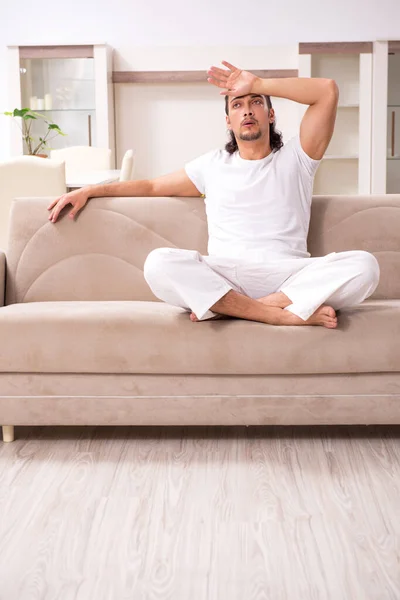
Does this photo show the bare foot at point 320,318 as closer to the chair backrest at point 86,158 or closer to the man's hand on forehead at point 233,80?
the man's hand on forehead at point 233,80

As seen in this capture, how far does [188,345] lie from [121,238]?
706mm

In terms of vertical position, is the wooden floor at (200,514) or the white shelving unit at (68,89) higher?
the white shelving unit at (68,89)

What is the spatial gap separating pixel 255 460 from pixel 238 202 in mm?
916


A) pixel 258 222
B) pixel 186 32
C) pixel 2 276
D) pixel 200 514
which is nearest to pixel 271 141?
pixel 258 222

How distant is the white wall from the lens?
6738 mm

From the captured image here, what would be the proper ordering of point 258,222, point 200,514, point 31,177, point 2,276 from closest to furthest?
point 200,514
point 258,222
point 2,276
point 31,177

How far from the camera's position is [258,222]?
8.68 feet

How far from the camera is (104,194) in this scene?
284 centimetres

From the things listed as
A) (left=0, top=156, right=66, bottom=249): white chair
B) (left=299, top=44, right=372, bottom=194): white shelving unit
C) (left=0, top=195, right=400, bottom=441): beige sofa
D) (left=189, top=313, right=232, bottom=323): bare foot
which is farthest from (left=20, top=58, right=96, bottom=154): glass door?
(left=189, top=313, right=232, bottom=323): bare foot

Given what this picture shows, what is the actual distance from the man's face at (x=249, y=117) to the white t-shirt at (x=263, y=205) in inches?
3.5

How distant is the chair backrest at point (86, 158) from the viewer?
590cm

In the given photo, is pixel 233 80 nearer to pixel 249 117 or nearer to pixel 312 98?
pixel 249 117

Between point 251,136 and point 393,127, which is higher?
point 393,127

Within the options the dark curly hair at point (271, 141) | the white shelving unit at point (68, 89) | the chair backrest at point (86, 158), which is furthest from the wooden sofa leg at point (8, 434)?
the white shelving unit at point (68, 89)
